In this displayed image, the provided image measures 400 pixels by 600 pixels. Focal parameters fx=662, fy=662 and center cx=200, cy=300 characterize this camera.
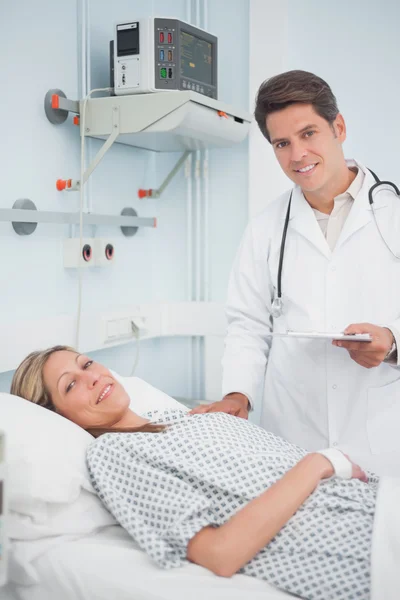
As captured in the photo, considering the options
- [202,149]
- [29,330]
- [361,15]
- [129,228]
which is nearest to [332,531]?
[29,330]

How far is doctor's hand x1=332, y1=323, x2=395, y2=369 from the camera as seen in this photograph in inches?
59.4

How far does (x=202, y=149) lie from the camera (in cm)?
268

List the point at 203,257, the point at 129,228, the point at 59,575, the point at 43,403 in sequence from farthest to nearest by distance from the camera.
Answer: the point at 203,257 → the point at 129,228 → the point at 43,403 → the point at 59,575

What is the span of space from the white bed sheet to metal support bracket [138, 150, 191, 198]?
160 centimetres

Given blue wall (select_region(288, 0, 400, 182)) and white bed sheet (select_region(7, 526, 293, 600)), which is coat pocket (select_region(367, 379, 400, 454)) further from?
blue wall (select_region(288, 0, 400, 182))

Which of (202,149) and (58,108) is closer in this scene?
(58,108)

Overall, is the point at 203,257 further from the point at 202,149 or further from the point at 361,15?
the point at 361,15

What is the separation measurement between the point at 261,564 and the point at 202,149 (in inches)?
71.9

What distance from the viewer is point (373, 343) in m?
1.51

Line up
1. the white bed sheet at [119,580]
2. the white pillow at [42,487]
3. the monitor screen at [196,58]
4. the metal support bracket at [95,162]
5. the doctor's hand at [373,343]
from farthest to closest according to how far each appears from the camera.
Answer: the monitor screen at [196,58] < the metal support bracket at [95,162] < the doctor's hand at [373,343] < the white pillow at [42,487] < the white bed sheet at [119,580]

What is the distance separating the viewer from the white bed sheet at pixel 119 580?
113 centimetres

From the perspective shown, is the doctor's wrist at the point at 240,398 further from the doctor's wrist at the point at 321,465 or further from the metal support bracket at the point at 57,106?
the metal support bracket at the point at 57,106

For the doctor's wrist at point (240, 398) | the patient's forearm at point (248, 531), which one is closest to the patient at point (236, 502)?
the patient's forearm at point (248, 531)

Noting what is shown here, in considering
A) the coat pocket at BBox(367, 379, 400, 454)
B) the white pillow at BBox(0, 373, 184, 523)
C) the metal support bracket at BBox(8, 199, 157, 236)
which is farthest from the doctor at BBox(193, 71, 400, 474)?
the metal support bracket at BBox(8, 199, 157, 236)
